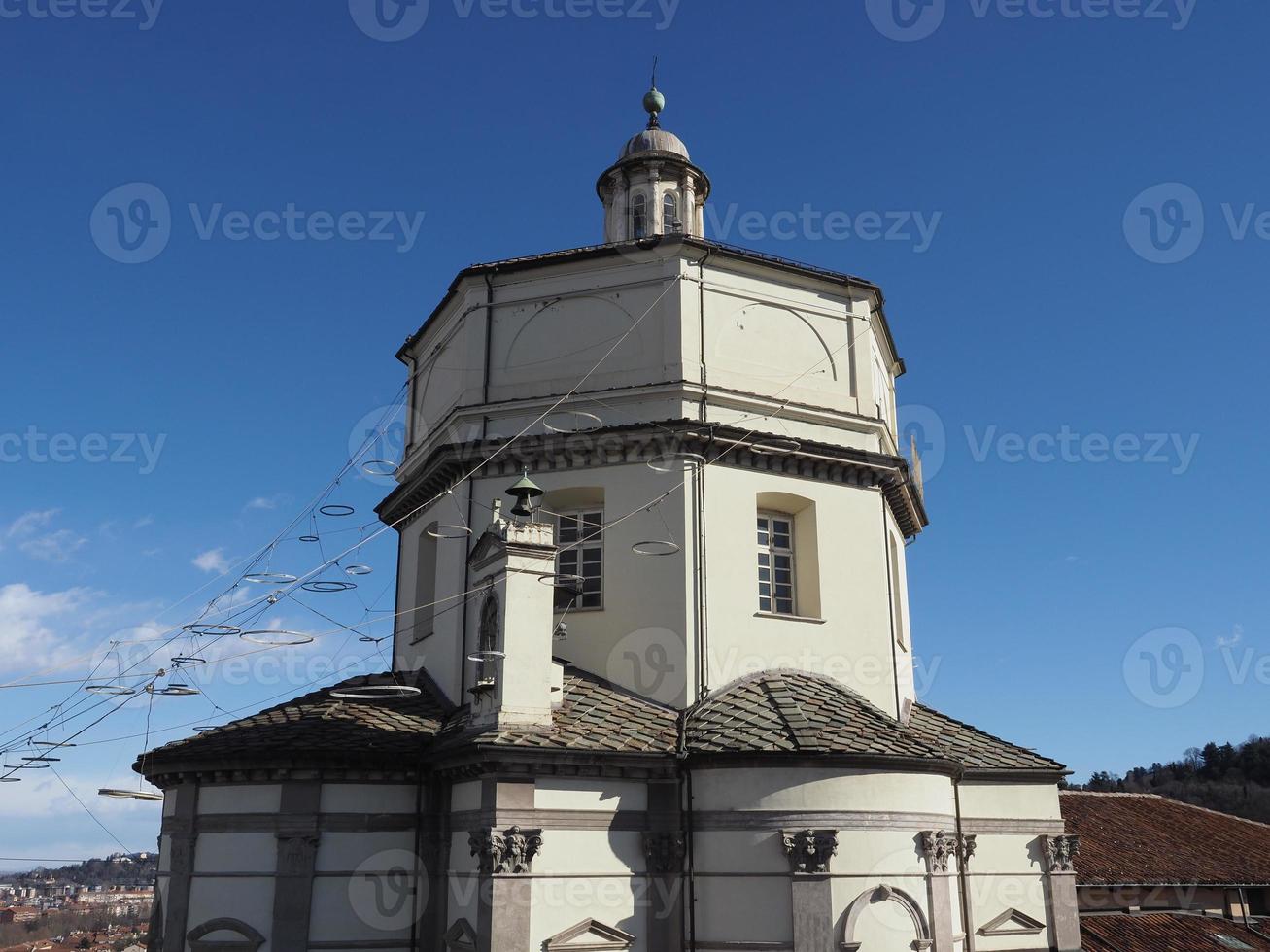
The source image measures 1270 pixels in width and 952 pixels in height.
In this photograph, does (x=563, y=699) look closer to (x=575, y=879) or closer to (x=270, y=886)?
(x=575, y=879)

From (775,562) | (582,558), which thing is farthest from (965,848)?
(582,558)

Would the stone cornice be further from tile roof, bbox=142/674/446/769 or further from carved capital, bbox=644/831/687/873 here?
carved capital, bbox=644/831/687/873

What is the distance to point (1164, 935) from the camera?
27.6m

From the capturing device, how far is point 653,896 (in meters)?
15.9

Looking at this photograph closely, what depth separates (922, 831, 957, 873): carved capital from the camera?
16.2 metres

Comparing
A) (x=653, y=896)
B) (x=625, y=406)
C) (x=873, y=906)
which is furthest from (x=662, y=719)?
(x=625, y=406)

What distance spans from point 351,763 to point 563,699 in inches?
140

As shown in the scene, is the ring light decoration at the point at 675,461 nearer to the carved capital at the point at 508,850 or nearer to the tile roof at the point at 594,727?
the tile roof at the point at 594,727


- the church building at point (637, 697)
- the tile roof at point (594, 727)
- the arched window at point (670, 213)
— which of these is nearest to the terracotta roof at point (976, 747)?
the church building at point (637, 697)

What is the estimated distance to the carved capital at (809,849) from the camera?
50.3 feet

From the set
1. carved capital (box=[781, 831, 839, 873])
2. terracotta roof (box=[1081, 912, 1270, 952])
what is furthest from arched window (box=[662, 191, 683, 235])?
terracotta roof (box=[1081, 912, 1270, 952])

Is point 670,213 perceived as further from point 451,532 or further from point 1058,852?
point 1058,852

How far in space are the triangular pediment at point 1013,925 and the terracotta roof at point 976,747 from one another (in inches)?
103

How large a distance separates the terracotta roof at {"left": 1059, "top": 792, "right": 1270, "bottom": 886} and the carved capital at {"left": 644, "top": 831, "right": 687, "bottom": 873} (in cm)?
1886
